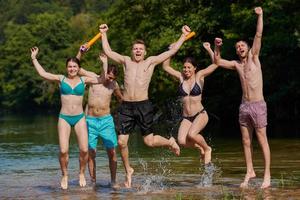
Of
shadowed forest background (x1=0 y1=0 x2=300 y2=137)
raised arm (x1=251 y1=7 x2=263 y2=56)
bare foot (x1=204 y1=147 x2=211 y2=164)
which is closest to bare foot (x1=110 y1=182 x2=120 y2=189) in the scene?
bare foot (x1=204 y1=147 x2=211 y2=164)

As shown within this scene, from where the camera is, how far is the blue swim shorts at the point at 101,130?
41.2 feet

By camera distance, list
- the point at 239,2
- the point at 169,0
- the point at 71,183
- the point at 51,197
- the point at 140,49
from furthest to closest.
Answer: the point at 169,0, the point at 239,2, the point at 71,183, the point at 140,49, the point at 51,197

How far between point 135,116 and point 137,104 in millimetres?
212

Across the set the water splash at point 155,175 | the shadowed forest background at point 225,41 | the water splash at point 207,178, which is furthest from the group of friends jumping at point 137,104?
the shadowed forest background at point 225,41

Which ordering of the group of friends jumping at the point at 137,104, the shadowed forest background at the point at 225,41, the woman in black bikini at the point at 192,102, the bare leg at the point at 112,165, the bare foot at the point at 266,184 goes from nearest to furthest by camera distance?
the bare foot at the point at 266,184, the group of friends jumping at the point at 137,104, the woman in black bikini at the point at 192,102, the bare leg at the point at 112,165, the shadowed forest background at the point at 225,41

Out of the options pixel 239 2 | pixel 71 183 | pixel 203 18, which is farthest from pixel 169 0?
pixel 71 183

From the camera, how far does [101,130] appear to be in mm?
12555

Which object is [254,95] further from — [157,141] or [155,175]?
[155,175]

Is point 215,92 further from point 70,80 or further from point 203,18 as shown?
point 70,80

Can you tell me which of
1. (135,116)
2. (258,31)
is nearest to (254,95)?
(258,31)

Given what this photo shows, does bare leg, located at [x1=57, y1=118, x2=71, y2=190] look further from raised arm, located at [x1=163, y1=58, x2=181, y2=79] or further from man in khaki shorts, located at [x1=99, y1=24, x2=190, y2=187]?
raised arm, located at [x1=163, y1=58, x2=181, y2=79]

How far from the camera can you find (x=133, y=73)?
39.2 feet

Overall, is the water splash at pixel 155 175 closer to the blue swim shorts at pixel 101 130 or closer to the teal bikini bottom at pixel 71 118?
the blue swim shorts at pixel 101 130

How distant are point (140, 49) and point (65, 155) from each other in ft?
7.00
